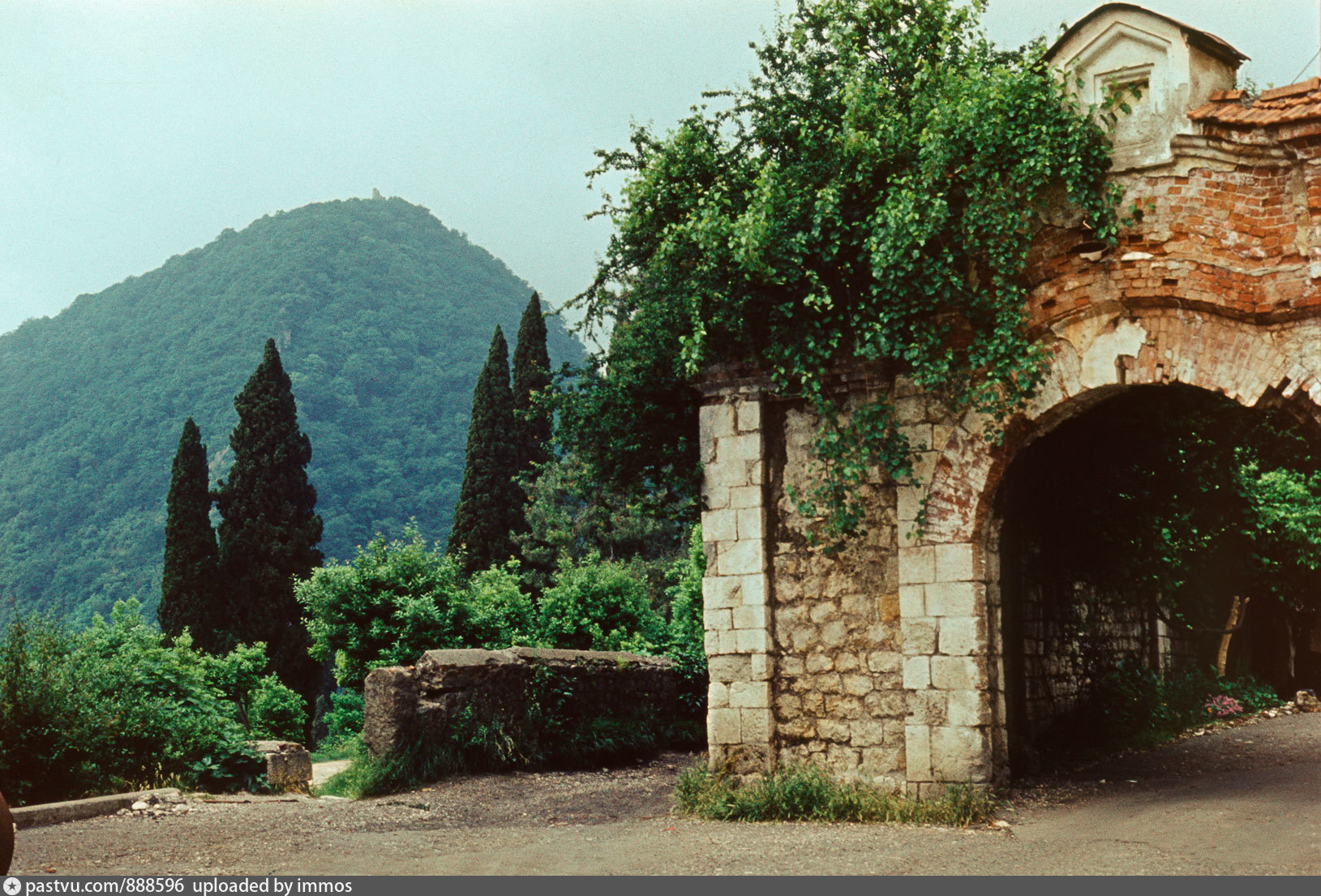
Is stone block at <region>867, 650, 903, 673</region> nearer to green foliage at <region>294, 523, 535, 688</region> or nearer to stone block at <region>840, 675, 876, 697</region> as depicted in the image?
stone block at <region>840, 675, 876, 697</region>

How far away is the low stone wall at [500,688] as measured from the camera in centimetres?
1022

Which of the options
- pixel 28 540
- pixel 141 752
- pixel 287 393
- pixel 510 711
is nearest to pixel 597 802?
pixel 510 711

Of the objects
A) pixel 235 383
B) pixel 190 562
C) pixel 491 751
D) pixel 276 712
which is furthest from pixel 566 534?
pixel 235 383

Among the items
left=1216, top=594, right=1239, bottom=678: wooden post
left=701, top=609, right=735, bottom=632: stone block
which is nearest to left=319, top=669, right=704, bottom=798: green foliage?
left=701, top=609, right=735, bottom=632: stone block

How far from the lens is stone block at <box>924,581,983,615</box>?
7.61 metres

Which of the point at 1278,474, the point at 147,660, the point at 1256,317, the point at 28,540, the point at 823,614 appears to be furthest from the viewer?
the point at 28,540

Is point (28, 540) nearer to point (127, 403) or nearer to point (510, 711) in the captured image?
point (127, 403)

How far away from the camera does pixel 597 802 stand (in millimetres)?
9203

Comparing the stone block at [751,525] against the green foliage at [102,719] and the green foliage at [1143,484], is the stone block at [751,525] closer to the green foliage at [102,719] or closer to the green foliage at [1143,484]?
the green foliage at [1143,484]

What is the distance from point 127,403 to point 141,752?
168 ft

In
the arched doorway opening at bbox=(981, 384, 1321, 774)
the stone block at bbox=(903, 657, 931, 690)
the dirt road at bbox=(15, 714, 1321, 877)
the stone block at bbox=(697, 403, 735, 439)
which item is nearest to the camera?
the dirt road at bbox=(15, 714, 1321, 877)

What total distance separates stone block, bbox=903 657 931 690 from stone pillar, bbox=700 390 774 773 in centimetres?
103

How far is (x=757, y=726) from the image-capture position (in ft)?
26.9

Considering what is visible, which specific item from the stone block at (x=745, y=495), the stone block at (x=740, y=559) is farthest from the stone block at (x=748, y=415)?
the stone block at (x=740, y=559)
